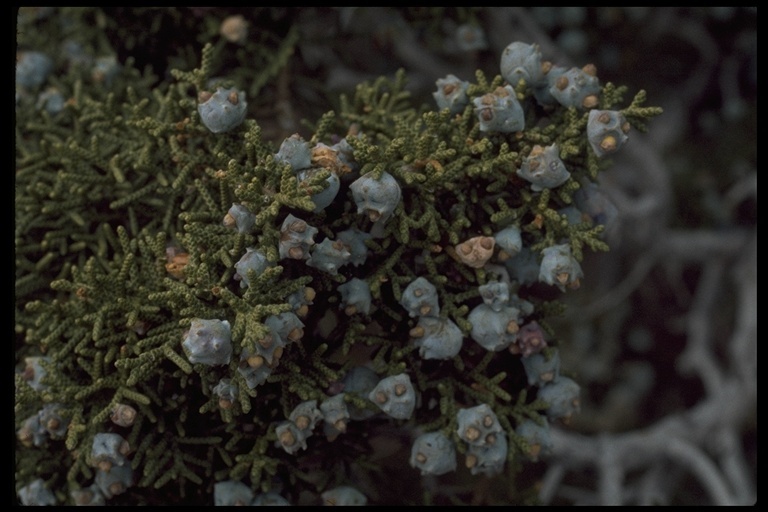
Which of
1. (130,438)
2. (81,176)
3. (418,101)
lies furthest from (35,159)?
(418,101)

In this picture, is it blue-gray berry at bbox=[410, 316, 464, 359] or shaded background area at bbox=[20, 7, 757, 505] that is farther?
shaded background area at bbox=[20, 7, 757, 505]

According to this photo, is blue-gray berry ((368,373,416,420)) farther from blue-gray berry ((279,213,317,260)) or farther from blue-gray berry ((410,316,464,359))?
blue-gray berry ((279,213,317,260))

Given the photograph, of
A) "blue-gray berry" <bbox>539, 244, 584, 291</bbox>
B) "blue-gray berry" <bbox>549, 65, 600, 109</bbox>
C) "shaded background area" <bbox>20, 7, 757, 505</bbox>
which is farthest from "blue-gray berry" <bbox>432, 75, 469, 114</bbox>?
"shaded background area" <bbox>20, 7, 757, 505</bbox>

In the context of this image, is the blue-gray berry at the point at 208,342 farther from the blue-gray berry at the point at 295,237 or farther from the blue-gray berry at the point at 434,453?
the blue-gray berry at the point at 434,453

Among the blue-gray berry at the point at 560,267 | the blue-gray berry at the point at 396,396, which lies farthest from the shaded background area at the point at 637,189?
the blue-gray berry at the point at 560,267

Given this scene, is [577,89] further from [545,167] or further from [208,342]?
[208,342]

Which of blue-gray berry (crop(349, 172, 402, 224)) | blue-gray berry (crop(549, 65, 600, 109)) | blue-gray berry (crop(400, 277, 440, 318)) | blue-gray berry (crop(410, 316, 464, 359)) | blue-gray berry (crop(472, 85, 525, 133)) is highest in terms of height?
blue-gray berry (crop(549, 65, 600, 109))

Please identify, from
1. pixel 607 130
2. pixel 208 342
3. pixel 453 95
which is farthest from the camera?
pixel 453 95

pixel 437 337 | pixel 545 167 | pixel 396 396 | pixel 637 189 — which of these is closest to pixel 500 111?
pixel 545 167
